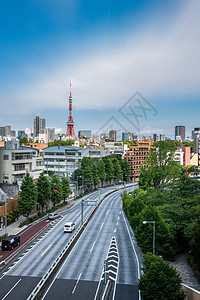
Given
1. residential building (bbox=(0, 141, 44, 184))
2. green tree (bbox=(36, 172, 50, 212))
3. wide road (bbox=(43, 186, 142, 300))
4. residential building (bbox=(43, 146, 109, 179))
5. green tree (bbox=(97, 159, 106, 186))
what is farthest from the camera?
residential building (bbox=(43, 146, 109, 179))

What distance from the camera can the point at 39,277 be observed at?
→ 22.3 metres

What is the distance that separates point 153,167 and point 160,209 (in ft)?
90.6

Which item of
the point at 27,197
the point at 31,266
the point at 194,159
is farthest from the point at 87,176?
the point at 194,159

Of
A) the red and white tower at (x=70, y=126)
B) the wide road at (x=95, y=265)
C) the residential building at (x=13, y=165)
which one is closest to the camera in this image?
the wide road at (x=95, y=265)

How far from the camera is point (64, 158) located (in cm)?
8488

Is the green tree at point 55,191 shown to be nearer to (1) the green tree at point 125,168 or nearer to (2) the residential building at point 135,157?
(1) the green tree at point 125,168

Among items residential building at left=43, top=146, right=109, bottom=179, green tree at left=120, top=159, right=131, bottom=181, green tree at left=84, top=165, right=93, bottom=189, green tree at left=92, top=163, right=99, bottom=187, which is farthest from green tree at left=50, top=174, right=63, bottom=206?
green tree at left=120, top=159, right=131, bottom=181

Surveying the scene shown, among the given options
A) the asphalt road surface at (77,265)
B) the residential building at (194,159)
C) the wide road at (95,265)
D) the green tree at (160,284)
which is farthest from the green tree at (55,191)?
the residential building at (194,159)

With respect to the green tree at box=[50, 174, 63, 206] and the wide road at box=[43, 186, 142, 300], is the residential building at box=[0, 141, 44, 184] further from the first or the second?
the wide road at box=[43, 186, 142, 300]

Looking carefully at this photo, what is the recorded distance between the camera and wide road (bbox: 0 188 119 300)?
2009cm

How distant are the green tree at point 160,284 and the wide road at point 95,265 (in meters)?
1.94

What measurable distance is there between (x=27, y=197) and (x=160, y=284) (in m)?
26.8

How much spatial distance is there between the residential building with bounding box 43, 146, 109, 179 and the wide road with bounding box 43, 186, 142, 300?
140ft

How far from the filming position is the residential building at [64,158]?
83188 millimetres
